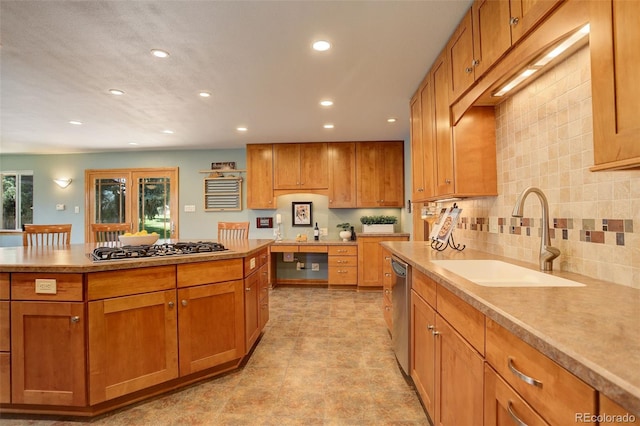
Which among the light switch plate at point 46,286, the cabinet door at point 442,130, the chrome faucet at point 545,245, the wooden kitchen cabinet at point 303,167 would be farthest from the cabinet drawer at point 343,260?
the light switch plate at point 46,286

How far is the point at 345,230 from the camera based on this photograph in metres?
5.34

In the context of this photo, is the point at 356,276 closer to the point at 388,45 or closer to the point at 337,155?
the point at 337,155

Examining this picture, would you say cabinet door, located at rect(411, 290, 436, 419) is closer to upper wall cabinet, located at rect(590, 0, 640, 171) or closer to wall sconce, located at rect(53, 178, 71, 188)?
upper wall cabinet, located at rect(590, 0, 640, 171)

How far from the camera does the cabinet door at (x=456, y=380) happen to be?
110 centimetres

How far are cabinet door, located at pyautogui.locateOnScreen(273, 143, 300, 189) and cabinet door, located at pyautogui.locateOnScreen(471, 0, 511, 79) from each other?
363 cm

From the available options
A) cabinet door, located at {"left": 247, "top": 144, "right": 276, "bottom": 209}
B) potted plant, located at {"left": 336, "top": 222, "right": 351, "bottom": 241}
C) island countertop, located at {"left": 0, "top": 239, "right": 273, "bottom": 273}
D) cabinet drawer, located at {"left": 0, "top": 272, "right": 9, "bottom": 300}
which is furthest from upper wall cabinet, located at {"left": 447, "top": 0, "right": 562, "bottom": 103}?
cabinet door, located at {"left": 247, "top": 144, "right": 276, "bottom": 209}

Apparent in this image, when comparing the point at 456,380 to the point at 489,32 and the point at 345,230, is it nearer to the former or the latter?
the point at 489,32

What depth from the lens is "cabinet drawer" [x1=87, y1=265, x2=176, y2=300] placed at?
5.95 ft

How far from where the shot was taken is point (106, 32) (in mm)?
2070

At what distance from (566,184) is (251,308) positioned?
223 cm

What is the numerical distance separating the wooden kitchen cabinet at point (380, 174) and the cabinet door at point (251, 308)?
2.81 meters

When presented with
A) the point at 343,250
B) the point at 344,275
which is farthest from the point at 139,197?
the point at 344,275

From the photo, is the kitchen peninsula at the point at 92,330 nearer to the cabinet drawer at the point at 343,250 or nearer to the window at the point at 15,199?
the cabinet drawer at the point at 343,250

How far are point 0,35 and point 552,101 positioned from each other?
3405 mm
